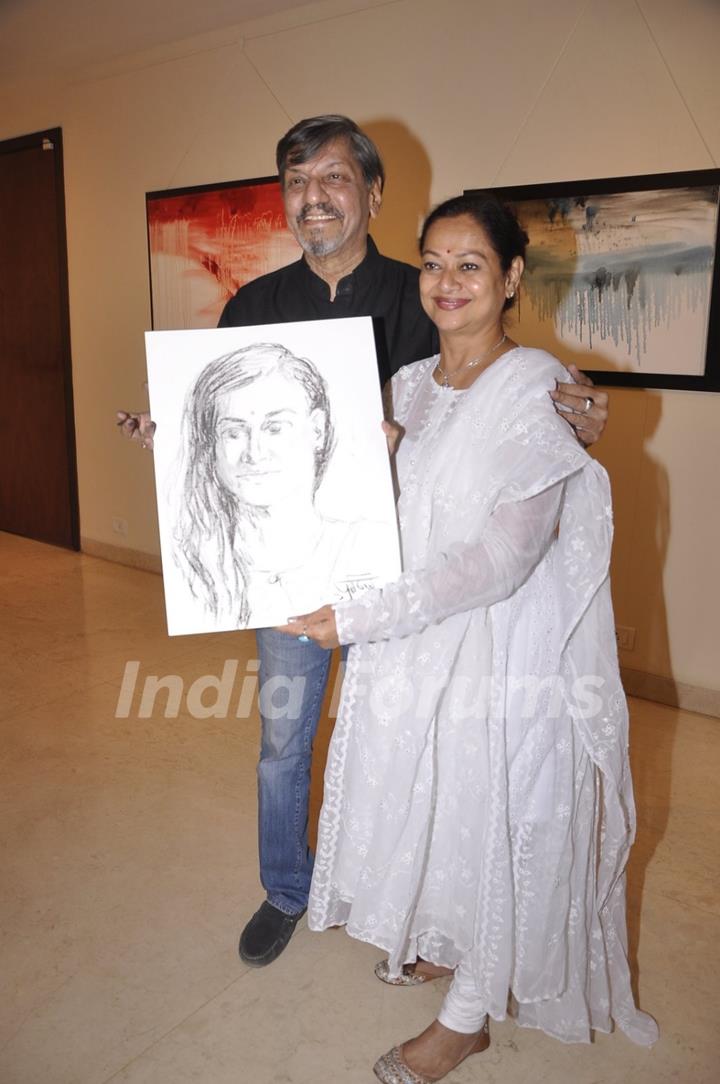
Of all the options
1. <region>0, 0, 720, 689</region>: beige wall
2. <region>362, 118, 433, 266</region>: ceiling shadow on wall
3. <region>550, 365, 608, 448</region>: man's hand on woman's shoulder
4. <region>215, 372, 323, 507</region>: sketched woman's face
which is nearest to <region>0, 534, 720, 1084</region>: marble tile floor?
<region>0, 0, 720, 689</region>: beige wall

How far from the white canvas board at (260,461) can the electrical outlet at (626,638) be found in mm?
2065

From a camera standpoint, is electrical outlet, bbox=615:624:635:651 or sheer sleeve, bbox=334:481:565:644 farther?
electrical outlet, bbox=615:624:635:651

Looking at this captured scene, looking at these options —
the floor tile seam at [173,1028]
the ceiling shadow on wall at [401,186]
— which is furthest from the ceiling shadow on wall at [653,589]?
the floor tile seam at [173,1028]

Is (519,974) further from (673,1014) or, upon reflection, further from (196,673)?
(196,673)

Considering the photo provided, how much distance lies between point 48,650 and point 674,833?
2.53m

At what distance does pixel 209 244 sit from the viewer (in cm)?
418

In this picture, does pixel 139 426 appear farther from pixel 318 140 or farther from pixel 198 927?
pixel 198 927

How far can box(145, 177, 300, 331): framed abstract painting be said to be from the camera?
3.93 m

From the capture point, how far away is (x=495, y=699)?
1396mm

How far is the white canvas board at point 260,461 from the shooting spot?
57.4 inches

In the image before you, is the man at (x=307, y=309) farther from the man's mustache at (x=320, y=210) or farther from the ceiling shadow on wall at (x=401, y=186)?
the ceiling shadow on wall at (x=401, y=186)

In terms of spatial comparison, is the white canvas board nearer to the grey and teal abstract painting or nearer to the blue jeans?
the blue jeans

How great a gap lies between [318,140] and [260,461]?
2.05ft

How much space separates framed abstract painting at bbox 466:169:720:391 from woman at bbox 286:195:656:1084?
1.72m
